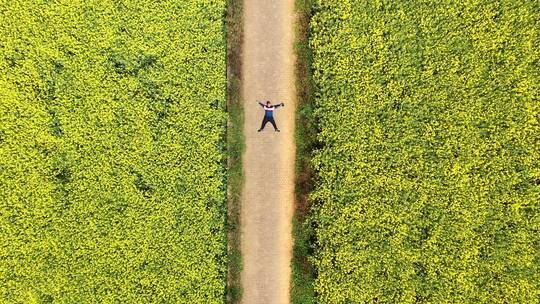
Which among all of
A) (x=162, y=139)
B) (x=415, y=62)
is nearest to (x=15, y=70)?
(x=162, y=139)

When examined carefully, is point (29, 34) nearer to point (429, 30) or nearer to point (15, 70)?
point (15, 70)

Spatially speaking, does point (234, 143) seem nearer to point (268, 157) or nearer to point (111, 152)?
point (268, 157)

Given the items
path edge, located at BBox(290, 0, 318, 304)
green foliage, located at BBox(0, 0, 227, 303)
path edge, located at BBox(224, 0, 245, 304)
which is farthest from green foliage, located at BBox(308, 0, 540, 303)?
green foliage, located at BBox(0, 0, 227, 303)

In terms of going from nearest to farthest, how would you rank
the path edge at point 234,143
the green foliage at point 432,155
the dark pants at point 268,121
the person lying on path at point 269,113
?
the green foliage at point 432,155, the person lying on path at point 269,113, the dark pants at point 268,121, the path edge at point 234,143

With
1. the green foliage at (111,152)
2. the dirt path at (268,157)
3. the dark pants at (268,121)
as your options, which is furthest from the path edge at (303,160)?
the green foliage at (111,152)

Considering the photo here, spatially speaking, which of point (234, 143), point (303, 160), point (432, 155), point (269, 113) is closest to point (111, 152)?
point (234, 143)

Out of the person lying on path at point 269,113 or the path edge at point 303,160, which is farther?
the path edge at point 303,160

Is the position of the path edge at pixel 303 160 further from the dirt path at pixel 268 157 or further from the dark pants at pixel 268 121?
the dark pants at pixel 268 121
